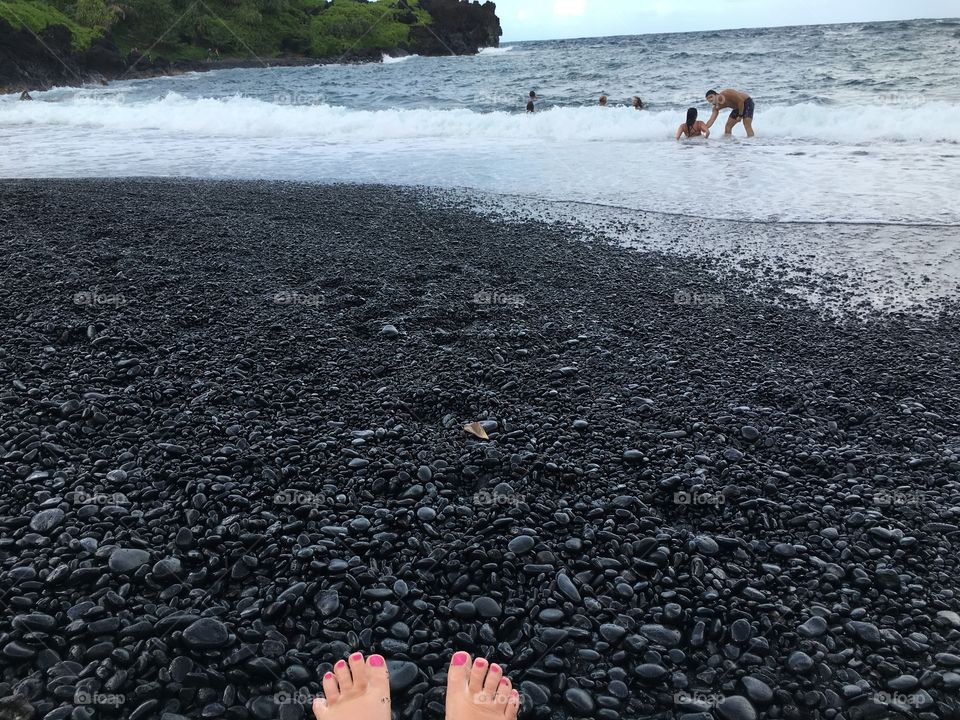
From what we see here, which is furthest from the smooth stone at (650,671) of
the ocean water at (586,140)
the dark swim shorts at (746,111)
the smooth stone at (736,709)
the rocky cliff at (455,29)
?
the rocky cliff at (455,29)

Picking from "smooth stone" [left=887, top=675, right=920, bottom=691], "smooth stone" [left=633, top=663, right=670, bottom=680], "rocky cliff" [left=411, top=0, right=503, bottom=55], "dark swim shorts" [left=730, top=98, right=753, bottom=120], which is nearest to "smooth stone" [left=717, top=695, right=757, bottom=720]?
"smooth stone" [left=633, top=663, right=670, bottom=680]

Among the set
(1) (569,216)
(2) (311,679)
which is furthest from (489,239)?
(2) (311,679)

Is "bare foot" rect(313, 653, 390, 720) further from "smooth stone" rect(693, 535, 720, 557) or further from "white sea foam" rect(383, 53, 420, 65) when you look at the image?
"white sea foam" rect(383, 53, 420, 65)

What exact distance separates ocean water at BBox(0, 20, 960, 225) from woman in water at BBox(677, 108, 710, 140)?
0.59 m

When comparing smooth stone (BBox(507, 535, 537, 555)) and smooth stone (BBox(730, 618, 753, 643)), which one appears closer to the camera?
smooth stone (BBox(730, 618, 753, 643))

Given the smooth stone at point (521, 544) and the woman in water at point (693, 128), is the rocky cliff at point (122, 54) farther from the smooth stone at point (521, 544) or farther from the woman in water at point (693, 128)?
the smooth stone at point (521, 544)

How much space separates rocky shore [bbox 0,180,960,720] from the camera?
8.65ft

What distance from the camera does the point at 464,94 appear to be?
32250mm

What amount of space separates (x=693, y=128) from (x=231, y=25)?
231 ft

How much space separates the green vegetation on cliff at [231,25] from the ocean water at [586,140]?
27.0 meters

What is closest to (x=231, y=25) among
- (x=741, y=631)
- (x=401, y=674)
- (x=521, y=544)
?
(x=521, y=544)

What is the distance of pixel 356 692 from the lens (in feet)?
8.00

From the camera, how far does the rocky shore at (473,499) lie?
264cm

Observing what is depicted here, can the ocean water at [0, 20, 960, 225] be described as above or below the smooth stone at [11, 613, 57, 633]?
above
